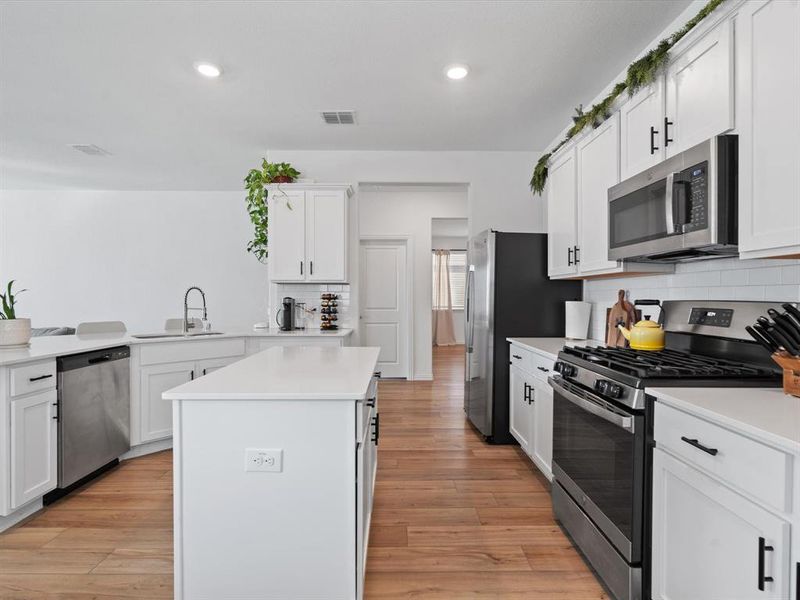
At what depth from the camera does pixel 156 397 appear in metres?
3.49

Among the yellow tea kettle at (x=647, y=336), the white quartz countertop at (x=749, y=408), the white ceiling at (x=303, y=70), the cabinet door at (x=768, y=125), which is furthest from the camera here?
the white ceiling at (x=303, y=70)

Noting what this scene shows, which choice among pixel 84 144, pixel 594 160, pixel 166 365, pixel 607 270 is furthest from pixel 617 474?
pixel 84 144

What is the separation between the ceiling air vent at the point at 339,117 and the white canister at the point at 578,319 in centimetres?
233

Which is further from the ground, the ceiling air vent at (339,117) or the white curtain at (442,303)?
the ceiling air vent at (339,117)

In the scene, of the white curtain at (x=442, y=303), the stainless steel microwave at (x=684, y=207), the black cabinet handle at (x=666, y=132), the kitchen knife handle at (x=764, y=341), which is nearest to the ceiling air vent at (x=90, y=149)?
the stainless steel microwave at (x=684, y=207)

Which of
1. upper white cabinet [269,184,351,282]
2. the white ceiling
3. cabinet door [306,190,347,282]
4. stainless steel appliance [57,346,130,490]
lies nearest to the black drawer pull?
stainless steel appliance [57,346,130,490]

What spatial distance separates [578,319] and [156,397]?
326cm

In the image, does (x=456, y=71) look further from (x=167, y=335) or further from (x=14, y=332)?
(x=14, y=332)

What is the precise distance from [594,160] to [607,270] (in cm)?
71

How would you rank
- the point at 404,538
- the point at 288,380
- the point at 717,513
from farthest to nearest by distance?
the point at 404,538, the point at 288,380, the point at 717,513

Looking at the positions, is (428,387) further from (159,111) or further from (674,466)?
(674,466)

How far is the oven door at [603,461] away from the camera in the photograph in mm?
1592

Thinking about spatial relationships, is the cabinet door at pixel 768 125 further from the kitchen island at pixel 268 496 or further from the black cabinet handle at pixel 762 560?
the kitchen island at pixel 268 496

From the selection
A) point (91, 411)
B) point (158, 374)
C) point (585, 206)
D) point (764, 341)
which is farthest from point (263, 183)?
point (764, 341)
